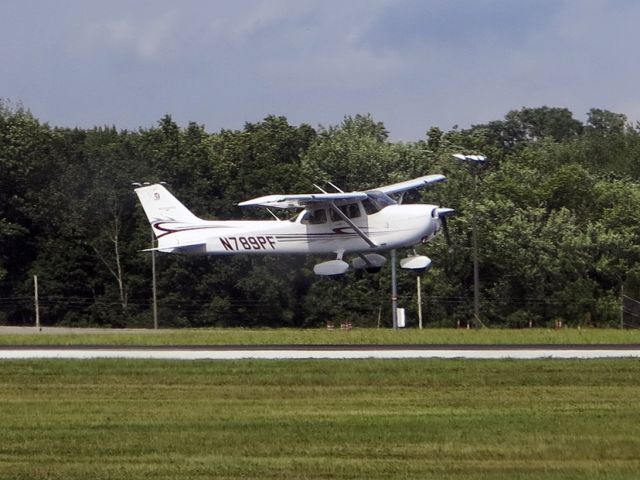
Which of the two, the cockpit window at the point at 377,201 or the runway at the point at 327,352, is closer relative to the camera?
the runway at the point at 327,352

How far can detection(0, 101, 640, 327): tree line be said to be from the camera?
7056 centimetres

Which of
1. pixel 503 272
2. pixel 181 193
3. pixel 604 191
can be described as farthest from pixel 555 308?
pixel 181 193

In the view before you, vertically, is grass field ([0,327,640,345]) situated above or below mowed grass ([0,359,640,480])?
below

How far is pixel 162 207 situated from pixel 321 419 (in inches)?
1252

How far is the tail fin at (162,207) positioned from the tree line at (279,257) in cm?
1799

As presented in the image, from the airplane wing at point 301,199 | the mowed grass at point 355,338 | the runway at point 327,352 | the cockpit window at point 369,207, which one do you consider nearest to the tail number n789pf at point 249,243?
the airplane wing at point 301,199

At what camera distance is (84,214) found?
7631 centimetres

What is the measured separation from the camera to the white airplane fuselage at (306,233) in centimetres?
4853

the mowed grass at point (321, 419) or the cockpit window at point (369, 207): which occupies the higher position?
the cockpit window at point (369, 207)

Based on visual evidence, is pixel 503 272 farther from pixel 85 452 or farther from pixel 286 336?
pixel 85 452

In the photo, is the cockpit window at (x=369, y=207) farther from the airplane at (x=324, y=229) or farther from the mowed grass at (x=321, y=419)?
the mowed grass at (x=321, y=419)

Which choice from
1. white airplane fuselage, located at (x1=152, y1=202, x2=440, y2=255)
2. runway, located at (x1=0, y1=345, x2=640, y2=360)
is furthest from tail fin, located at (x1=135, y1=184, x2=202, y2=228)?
runway, located at (x1=0, y1=345, x2=640, y2=360)

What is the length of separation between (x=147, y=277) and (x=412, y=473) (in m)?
59.8

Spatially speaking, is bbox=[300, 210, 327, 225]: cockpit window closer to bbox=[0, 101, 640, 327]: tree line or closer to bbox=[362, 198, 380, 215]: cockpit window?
bbox=[362, 198, 380, 215]: cockpit window
